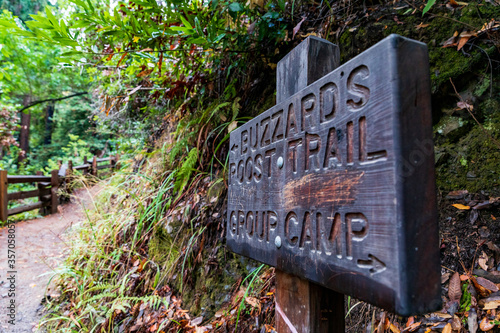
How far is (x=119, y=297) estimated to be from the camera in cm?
242

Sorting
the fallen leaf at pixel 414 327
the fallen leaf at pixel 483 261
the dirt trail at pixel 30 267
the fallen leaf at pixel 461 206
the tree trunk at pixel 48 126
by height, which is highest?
the tree trunk at pixel 48 126

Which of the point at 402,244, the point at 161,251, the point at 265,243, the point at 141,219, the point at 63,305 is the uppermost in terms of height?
the point at 402,244

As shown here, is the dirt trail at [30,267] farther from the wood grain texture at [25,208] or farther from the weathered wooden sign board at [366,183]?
the weathered wooden sign board at [366,183]

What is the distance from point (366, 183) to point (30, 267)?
5.04 metres

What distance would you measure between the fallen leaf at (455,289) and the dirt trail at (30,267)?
3251mm

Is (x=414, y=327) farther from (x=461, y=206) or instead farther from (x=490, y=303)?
(x=461, y=206)

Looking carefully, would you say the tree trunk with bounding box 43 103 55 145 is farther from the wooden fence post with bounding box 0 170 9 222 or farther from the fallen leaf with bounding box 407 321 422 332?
the fallen leaf with bounding box 407 321 422 332

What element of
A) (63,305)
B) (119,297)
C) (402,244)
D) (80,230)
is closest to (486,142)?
(402,244)

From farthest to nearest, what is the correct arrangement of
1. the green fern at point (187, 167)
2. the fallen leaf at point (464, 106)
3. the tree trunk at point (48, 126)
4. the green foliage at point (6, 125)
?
the tree trunk at point (48, 126)
the green foliage at point (6, 125)
the green fern at point (187, 167)
the fallen leaf at point (464, 106)

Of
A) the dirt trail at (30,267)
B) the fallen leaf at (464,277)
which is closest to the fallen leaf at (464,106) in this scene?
the fallen leaf at (464,277)

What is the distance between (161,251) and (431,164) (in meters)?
2.51

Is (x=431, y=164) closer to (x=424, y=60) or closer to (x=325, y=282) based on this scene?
(x=424, y=60)

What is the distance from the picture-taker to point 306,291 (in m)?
0.91

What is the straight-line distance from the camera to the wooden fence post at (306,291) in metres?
0.90
